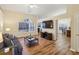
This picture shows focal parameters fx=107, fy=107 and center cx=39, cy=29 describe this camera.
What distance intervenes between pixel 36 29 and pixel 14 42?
536mm

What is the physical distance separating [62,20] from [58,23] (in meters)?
0.10

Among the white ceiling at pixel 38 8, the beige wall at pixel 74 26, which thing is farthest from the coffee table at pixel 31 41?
the beige wall at pixel 74 26

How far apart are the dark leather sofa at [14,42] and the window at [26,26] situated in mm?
255

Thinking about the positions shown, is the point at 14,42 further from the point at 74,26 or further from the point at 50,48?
the point at 74,26

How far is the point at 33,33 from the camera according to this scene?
2.26 metres

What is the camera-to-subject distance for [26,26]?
2.28 metres

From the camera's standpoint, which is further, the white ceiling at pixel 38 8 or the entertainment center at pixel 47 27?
the entertainment center at pixel 47 27

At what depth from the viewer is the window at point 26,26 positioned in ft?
7.36

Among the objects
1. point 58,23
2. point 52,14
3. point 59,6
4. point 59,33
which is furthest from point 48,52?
point 59,6

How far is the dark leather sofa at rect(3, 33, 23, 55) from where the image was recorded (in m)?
2.12

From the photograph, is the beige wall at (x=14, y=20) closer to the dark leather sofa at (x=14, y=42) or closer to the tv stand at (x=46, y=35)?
the dark leather sofa at (x=14, y=42)

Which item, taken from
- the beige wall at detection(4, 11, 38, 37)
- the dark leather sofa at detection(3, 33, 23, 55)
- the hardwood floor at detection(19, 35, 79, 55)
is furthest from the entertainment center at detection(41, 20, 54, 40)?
the dark leather sofa at detection(3, 33, 23, 55)

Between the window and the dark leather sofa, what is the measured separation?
0.25 metres

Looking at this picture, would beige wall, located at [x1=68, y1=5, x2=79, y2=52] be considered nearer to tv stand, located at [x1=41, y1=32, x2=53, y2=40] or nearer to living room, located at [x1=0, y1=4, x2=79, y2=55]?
living room, located at [x1=0, y1=4, x2=79, y2=55]
